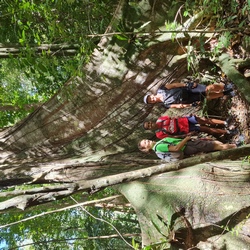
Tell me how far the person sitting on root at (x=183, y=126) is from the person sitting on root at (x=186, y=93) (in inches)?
7.2

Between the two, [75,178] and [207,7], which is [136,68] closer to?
[207,7]

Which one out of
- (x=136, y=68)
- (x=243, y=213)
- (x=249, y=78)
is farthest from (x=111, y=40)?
(x=243, y=213)

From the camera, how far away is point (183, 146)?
3320 millimetres

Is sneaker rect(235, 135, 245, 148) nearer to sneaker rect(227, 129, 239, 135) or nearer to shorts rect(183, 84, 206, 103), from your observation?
sneaker rect(227, 129, 239, 135)

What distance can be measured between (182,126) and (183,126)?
1 centimetres

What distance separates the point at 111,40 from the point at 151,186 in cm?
171

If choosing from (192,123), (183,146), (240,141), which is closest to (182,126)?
(192,123)

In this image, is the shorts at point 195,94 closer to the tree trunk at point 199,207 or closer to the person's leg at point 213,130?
the person's leg at point 213,130

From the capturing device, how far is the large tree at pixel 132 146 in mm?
2523

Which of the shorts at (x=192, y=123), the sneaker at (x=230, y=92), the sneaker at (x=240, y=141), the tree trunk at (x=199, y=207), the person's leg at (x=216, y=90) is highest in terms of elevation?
the person's leg at (x=216, y=90)

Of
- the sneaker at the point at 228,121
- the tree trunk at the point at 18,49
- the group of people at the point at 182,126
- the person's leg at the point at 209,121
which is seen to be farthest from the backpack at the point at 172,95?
the tree trunk at the point at 18,49

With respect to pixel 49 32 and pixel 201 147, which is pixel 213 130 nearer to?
pixel 201 147

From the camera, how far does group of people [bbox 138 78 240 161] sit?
131 inches

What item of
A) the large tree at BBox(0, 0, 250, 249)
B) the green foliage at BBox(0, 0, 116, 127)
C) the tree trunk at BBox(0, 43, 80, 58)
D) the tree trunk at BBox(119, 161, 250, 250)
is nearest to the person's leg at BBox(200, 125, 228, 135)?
the large tree at BBox(0, 0, 250, 249)
